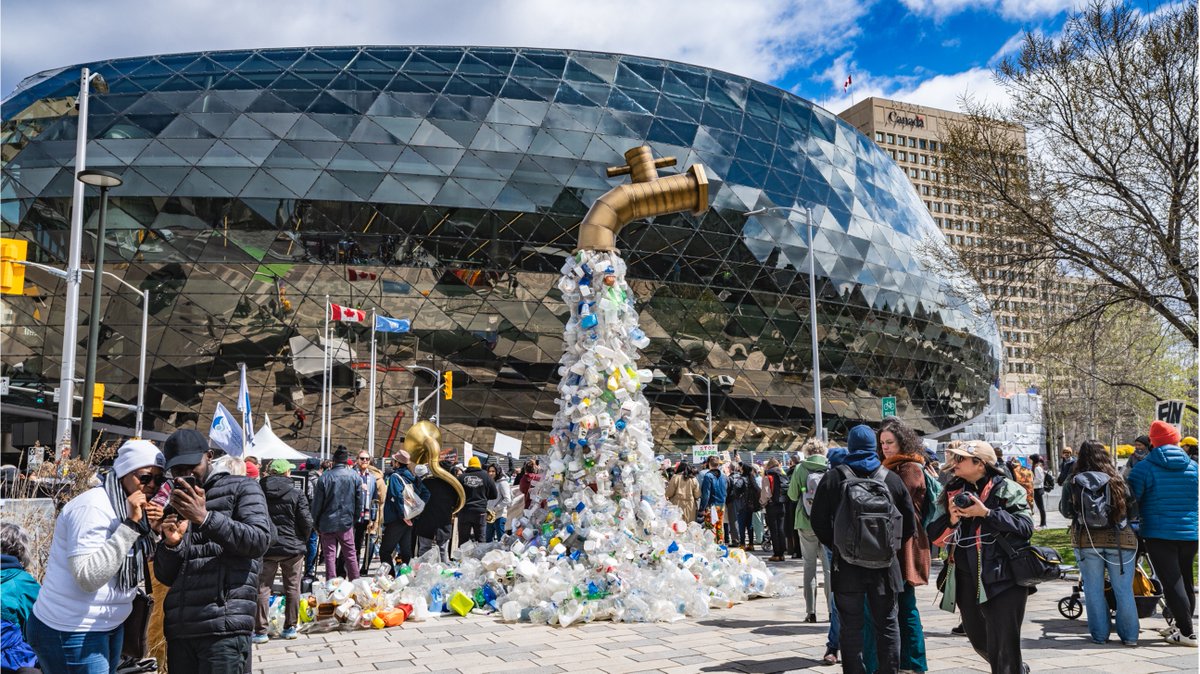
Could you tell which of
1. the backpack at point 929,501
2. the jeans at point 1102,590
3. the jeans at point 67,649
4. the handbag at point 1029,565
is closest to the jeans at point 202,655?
the jeans at point 67,649

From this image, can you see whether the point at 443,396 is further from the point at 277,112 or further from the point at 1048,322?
the point at 1048,322

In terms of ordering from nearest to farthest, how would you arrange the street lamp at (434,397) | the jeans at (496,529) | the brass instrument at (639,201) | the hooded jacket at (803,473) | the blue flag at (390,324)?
1. the hooded jacket at (803,473)
2. the brass instrument at (639,201)
3. the jeans at (496,529)
4. the blue flag at (390,324)
5. the street lamp at (434,397)

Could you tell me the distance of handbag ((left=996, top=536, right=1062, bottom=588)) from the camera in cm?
467

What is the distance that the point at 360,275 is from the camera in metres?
32.2

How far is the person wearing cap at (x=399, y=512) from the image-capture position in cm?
1072

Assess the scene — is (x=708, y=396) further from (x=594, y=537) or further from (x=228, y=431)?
(x=594, y=537)

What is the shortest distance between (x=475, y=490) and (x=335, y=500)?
10.1 feet

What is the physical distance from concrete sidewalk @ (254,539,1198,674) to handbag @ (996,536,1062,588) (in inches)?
55.4

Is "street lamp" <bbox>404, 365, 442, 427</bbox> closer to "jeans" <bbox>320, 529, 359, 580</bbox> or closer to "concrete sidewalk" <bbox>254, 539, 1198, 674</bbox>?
"jeans" <bbox>320, 529, 359, 580</bbox>

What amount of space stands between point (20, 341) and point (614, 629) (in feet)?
109

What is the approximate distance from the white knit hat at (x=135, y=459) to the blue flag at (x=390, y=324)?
26.4 m

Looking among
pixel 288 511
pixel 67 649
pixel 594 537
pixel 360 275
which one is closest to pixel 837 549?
pixel 67 649

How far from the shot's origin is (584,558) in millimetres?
8766

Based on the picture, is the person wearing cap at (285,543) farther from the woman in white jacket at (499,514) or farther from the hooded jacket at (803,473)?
the woman in white jacket at (499,514)
